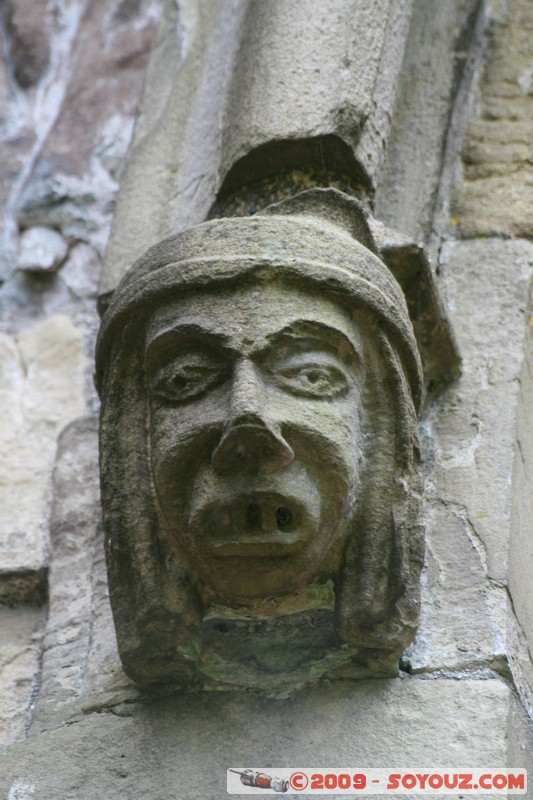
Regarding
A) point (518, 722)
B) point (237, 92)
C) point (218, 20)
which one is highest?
point (218, 20)

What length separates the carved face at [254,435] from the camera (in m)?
2.22

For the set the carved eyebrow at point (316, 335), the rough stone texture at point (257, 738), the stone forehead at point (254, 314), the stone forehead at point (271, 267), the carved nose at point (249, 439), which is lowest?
the rough stone texture at point (257, 738)

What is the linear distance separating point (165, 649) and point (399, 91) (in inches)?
54.8

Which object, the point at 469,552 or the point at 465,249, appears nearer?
the point at 469,552

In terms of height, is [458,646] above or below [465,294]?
below

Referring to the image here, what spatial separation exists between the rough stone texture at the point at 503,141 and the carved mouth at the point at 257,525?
39.1 inches

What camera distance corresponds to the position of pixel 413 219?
3004 millimetres

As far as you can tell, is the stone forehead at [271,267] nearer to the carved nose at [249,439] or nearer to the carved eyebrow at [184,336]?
the carved eyebrow at [184,336]

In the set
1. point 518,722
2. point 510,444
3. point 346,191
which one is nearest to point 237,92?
point 346,191

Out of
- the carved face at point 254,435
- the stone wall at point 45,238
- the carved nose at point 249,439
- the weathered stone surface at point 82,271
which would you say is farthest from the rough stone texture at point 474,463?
the weathered stone surface at point 82,271

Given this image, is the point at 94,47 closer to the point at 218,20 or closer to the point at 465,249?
the point at 218,20

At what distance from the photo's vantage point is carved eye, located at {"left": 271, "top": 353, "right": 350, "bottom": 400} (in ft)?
7.53

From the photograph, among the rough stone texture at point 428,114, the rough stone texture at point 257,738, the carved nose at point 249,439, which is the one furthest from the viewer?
the rough stone texture at point 428,114

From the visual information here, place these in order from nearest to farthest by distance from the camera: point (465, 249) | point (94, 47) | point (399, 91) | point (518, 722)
→ 1. point (518, 722)
2. point (465, 249)
3. point (399, 91)
4. point (94, 47)
